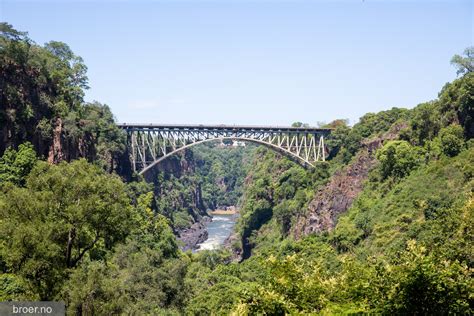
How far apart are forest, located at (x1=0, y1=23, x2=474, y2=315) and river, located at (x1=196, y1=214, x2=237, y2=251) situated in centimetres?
454

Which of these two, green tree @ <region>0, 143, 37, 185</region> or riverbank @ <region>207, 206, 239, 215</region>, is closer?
green tree @ <region>0, 143, 37, 185</region>

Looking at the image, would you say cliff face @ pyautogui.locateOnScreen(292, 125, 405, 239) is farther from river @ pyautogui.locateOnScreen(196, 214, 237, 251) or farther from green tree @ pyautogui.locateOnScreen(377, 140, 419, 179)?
river @ pyautogui.locateOnScreen(196, 214, 237, 251)

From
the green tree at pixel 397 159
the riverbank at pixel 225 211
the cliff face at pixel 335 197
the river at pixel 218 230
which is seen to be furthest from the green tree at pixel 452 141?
the riverbank at pixel 225 211

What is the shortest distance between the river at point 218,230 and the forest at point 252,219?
4535 mm

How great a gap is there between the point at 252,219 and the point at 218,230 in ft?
85.6

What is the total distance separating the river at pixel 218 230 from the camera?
73525mm

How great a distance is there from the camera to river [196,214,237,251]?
7353 cm

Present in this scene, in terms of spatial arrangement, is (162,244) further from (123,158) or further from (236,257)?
(236,257)

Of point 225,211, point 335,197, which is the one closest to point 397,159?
point 335,197

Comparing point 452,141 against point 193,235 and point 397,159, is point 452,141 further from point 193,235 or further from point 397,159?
point 193,235

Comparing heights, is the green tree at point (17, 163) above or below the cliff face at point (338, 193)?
above

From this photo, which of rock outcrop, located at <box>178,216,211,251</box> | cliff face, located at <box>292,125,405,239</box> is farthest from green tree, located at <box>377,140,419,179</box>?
rock outcrop, located at <box>178,216,211,251</box>

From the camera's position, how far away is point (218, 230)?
86875mm

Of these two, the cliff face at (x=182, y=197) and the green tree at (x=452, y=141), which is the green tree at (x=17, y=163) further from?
the cliff face at (x=182, y=197)
